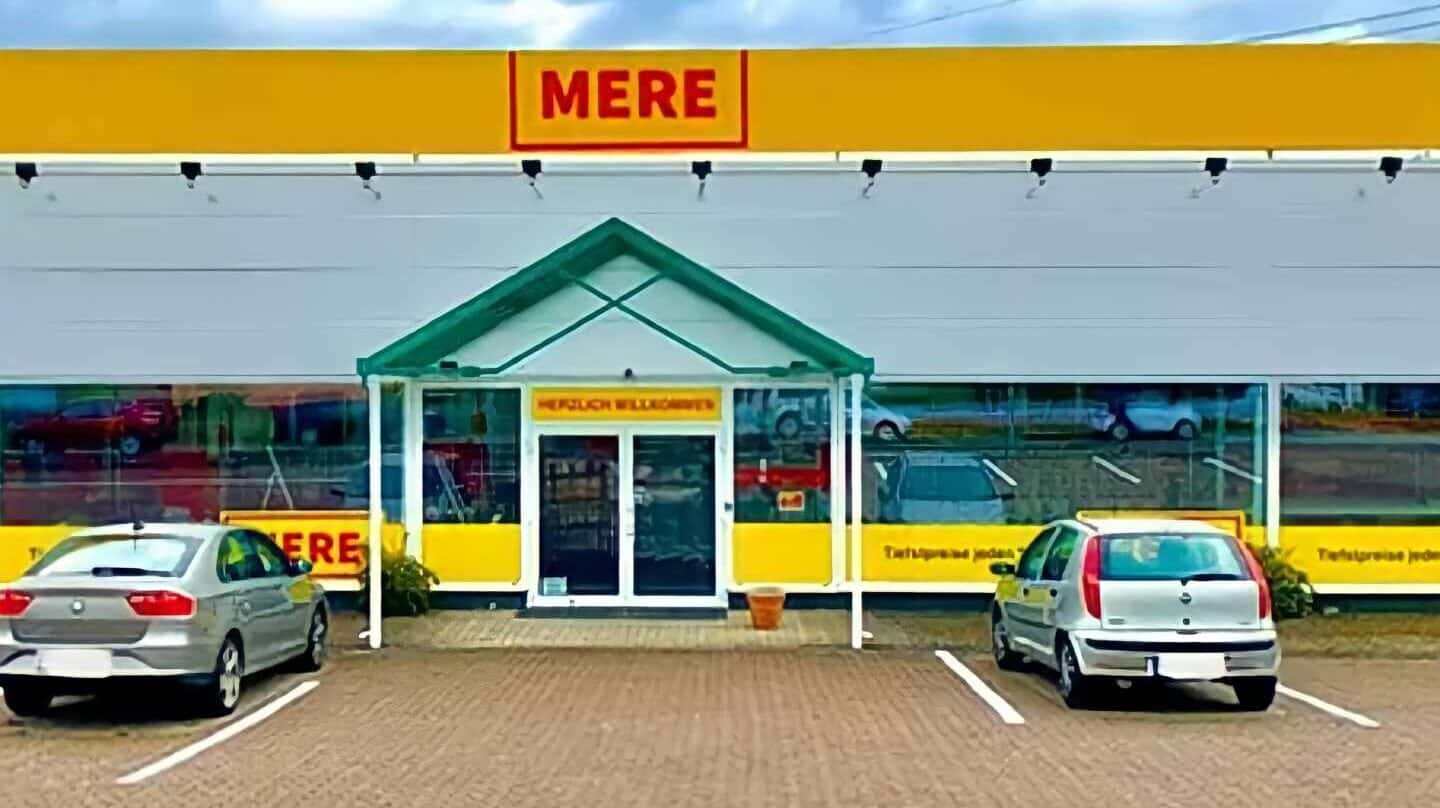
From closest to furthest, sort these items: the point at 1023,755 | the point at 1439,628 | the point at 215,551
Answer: the point at 1023,755
the point at 215,551
the point at 1439,628

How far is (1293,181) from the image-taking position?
19.2 meters

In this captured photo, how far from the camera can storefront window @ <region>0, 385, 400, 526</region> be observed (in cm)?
1944

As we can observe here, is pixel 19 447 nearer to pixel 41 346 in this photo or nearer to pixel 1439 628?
pixel 41 346

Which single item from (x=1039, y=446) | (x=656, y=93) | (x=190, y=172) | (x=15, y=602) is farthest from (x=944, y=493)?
(x=15, y=602)

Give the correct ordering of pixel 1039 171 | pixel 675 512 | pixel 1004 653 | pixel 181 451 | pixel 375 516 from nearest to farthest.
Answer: pixel 1004 653 < pixel 375 516 < pixel 1039 171 < pixel 675 512 < pixel 181 451

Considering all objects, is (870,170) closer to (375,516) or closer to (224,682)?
(375,516)

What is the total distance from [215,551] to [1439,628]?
12.6 meters

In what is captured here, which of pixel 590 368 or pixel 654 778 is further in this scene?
pixel 590 368

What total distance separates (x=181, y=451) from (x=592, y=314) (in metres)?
5.47

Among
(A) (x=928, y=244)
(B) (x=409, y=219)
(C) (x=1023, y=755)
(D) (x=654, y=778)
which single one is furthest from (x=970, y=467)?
(D) (x=654, y=778)

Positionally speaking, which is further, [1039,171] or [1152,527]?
[1039,171]

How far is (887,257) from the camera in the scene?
1920 centimetres

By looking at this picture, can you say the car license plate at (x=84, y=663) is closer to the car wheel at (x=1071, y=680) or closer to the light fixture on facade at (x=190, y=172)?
the car wheel at (x=1071, y=680)

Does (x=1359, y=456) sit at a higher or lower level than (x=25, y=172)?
lower
